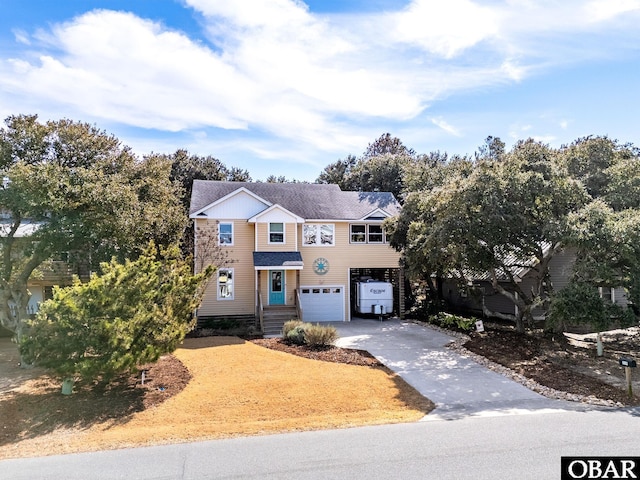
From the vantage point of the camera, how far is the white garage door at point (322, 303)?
78.7ft

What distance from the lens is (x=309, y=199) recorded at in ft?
85.3

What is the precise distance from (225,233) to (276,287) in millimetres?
4123

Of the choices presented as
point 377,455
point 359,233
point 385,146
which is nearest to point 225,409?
point 377,455

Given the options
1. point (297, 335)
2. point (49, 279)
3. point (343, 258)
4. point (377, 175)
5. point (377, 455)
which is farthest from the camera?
point (377, 175)

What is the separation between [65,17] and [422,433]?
12346 millimetres

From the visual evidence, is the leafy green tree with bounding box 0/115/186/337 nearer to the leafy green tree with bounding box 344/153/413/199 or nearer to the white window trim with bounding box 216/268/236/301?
the white window trim with bounding box 216/268/236/301

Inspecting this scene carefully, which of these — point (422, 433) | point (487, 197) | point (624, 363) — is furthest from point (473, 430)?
point (487, 197)

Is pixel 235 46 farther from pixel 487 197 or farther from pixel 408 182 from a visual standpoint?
pixel 408 182

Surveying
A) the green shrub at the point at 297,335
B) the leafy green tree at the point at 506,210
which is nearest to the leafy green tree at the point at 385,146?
the leafy green tree at the point at 506,210

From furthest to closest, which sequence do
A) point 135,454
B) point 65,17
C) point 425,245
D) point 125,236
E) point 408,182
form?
point 408,182
point 425,245
point 125,236
point 65,17
point 135,454

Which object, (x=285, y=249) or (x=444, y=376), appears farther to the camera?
(x=285, y=249)

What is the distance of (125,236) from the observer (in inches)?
581

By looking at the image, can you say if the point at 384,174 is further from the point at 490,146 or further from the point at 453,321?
the point at 453,321

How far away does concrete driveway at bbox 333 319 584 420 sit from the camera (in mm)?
10086
